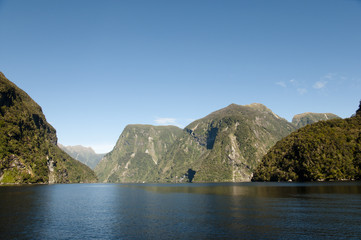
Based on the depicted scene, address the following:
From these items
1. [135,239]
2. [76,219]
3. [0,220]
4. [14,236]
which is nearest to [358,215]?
[135,239]

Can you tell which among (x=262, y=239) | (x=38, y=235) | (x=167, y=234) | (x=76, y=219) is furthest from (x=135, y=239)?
(x=76, y=219)

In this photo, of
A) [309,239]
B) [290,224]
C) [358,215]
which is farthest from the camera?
[358,215]

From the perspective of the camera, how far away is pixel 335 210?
6147cm

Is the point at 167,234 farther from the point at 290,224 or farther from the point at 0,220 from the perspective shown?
the point at 0,220

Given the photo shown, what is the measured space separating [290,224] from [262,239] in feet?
43.0

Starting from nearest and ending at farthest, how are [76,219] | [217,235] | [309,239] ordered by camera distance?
1. [309,239]
2. [217,235]
3. [76,219]

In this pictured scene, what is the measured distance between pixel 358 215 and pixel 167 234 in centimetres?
4078

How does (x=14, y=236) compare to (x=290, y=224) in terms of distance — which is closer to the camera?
(x=14, y=236)

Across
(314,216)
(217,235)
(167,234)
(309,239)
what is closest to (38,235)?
(167,234)

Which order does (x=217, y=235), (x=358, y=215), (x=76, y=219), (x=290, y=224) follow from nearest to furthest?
(x=217, y=235) < (x=290, y=224) < (x=358, y=215) < (x=76, y=219)

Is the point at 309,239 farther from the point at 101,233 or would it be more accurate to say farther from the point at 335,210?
the point at 101,233

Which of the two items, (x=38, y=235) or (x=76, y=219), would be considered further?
(x=76, y=219)

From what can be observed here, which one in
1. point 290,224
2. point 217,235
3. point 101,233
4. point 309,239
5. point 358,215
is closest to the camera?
point 309,239

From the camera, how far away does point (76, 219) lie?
6019 centimetres
